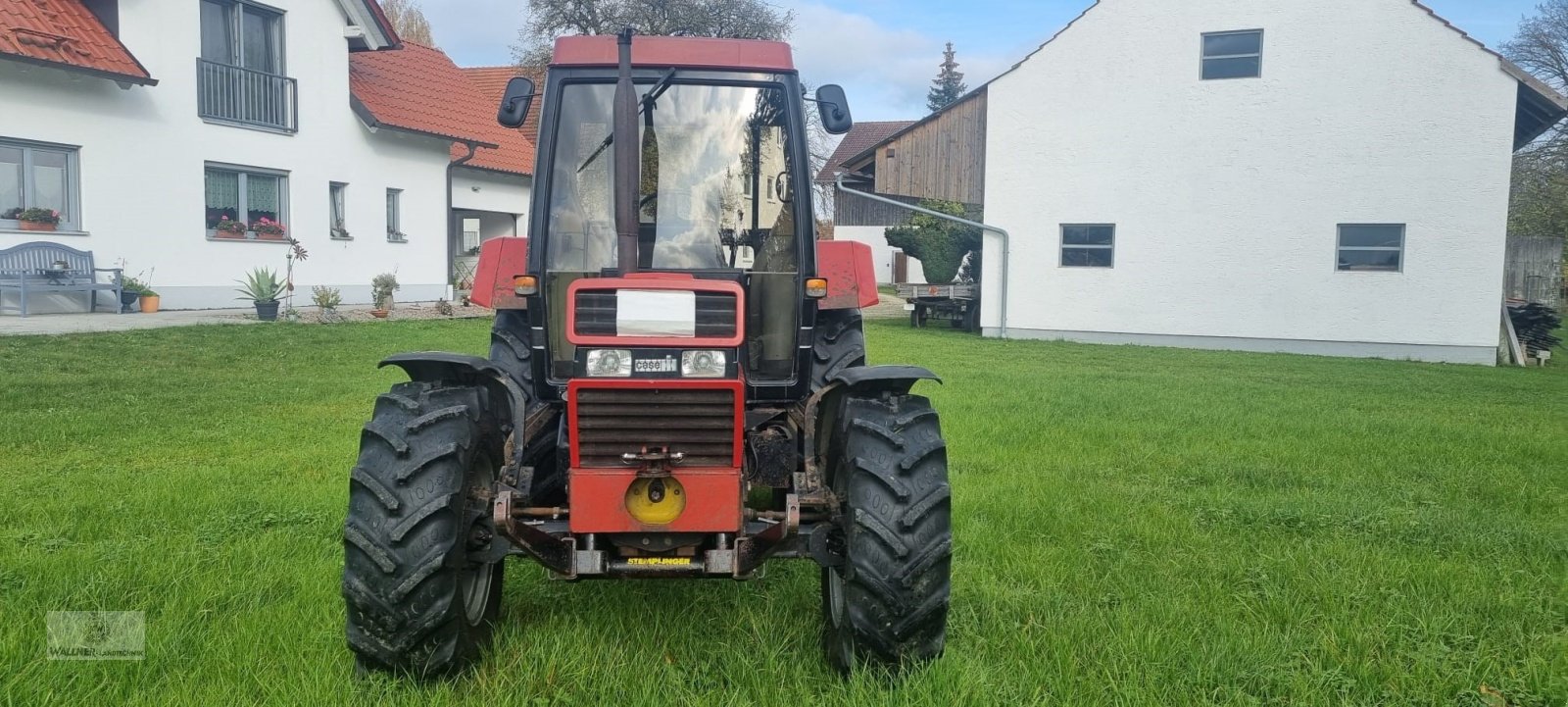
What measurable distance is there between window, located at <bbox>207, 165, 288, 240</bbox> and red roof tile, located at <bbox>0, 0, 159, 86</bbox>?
2358 mm

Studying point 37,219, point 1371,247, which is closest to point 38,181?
point 37,219

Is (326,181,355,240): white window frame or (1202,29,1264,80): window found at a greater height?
(1202,29,1264,80): window

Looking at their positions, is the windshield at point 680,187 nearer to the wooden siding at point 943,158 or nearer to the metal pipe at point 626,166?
the metal pipe at point 626,166

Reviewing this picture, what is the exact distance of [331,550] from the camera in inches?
171

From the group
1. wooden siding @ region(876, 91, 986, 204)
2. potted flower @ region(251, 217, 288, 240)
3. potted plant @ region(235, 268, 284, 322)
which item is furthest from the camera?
wooden siding @ region(876, 91, 986, 204)

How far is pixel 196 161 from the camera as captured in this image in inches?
663

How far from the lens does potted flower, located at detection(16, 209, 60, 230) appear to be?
1419 centimetres

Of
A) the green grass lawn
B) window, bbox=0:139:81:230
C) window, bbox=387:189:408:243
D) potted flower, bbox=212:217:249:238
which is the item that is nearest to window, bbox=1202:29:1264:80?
the green grass lawn

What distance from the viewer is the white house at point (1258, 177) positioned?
1658 centimetres

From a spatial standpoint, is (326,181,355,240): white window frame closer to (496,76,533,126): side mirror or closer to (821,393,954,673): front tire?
(496,76,533,126): side mirror

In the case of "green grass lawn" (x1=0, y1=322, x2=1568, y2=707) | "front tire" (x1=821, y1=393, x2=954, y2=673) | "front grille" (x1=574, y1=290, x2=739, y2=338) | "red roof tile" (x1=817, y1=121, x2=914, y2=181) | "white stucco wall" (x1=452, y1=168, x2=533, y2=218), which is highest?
"red roof tile" (x1=817, y1=121, x2=914, y2=181)

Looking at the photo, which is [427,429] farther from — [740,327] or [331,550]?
[331,550]

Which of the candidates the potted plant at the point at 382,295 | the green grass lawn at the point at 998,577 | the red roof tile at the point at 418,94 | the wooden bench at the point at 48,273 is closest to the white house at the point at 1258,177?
the green grass lawn at the point at 998,577

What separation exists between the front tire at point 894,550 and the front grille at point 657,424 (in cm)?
42
